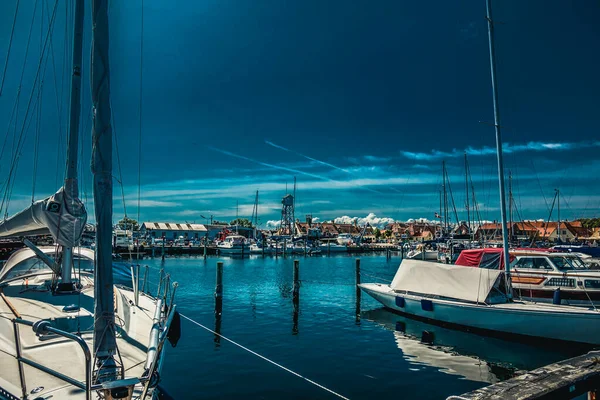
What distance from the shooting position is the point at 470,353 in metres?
14.3

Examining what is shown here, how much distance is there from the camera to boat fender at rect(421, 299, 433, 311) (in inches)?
721

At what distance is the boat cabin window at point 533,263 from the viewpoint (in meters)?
18.6

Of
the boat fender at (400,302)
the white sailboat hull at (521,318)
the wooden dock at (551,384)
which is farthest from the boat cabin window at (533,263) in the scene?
the wooden dock at (551,384)

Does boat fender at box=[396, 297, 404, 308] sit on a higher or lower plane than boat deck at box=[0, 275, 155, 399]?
lower

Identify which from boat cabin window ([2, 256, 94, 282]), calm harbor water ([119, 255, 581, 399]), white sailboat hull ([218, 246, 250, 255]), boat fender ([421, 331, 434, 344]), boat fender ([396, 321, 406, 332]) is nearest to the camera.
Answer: calm harbor water ([119, 255, 581, 399])

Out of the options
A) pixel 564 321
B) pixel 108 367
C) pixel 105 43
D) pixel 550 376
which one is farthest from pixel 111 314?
pixel 564 321

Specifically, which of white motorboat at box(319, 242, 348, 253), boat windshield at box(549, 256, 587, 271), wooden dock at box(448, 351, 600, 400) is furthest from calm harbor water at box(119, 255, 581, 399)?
white motorboat at box(319, 242, 348, 253)

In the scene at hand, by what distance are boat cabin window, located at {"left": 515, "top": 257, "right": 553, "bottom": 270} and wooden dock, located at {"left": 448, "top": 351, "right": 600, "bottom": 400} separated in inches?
613

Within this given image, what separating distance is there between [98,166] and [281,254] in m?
77.5

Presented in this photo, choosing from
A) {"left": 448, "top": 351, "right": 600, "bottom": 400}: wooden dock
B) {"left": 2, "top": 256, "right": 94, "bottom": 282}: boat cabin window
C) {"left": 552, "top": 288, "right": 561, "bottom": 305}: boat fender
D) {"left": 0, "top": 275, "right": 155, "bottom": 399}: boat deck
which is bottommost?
{"left": 552, "top": 288, "right": 561, "bottom": 305}: boat fender

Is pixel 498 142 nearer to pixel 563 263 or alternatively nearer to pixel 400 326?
pixel 563 263

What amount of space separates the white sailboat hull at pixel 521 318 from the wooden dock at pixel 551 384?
1154 cm

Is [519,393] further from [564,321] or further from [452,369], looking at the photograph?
[564,321]

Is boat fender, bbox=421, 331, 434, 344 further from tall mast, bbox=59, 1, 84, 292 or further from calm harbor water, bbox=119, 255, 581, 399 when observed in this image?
tall mast, bbox=59, 1, 84, 292
